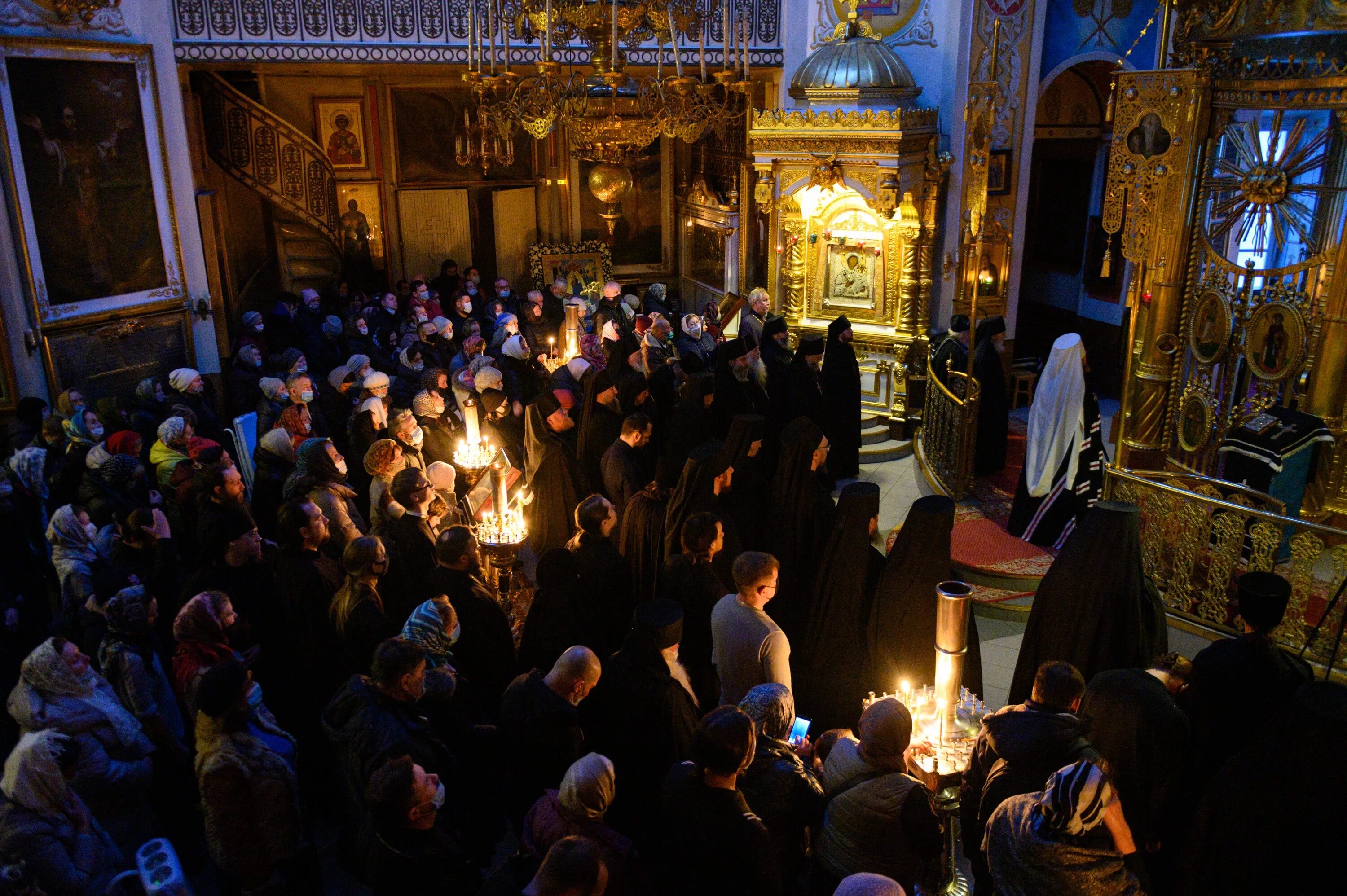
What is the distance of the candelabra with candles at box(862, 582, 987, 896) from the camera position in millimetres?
3467

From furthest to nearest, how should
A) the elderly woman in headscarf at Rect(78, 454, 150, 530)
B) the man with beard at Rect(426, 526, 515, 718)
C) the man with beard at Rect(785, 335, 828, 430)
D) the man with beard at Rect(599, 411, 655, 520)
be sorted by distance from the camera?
the man with beard at Rect(785, 335, 828, 430), the man with beard at Rect(599, 411, 655, 520), the elderly woman in headscarf at Rect(78, 454, 150, 530), the man with beard at Rect(426, 526, 515, 718)

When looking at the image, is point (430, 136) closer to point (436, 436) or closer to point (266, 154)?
point (266, 154)

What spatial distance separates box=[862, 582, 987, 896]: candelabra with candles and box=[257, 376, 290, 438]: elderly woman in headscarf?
567cm

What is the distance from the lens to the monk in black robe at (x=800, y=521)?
6133 mm

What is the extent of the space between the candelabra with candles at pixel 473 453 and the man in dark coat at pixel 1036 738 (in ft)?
11.1

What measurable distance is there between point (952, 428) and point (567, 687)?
571 cm

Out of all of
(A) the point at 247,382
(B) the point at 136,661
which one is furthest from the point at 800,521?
(A) the point at 247,382

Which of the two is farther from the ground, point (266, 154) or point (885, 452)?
point (266, 154)

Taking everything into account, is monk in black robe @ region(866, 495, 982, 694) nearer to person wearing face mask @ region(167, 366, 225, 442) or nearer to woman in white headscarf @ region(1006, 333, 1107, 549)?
woman in white headscarf @ region(1006, 333, 1107, 549)

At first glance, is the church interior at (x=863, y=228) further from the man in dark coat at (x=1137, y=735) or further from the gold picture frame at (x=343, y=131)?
the man in dark coat at (x=1137, y=735)

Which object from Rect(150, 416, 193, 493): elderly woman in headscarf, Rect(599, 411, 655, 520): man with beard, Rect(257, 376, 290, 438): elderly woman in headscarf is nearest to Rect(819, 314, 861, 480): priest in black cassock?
Rect(599, 411, 655, 520): man with beard

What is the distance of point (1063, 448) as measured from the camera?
7.16 metres

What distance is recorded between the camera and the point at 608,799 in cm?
305

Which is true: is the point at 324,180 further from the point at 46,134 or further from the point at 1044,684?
the point at 1044,684
